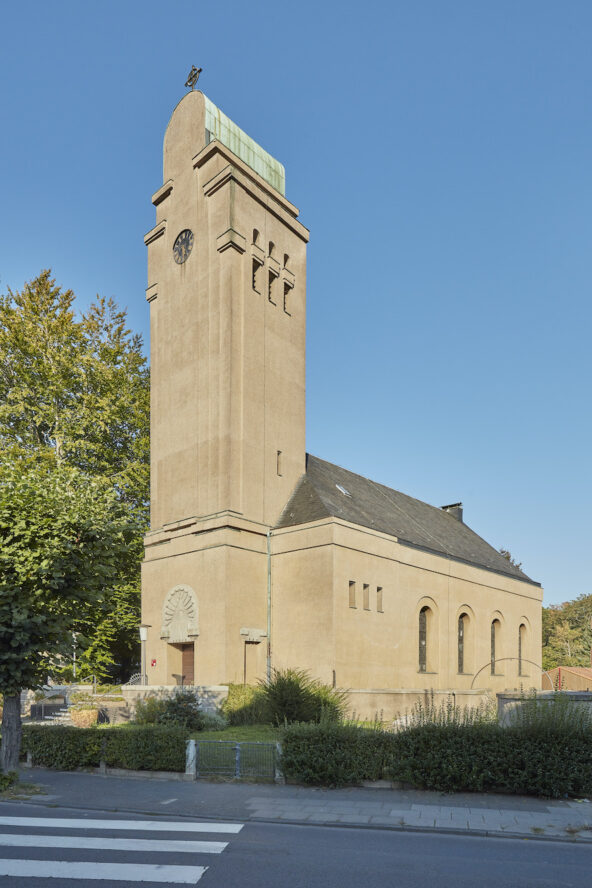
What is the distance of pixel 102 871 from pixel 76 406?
101 feet

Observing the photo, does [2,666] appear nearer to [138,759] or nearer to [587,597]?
[138,759]

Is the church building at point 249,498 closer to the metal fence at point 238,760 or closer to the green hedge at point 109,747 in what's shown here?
the green hedge at point 109,747

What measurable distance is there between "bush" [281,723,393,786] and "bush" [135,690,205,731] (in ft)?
24.8

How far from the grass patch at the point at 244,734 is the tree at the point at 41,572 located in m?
5.06

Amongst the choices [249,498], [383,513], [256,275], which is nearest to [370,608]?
[249,498]

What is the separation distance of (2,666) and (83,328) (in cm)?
2563

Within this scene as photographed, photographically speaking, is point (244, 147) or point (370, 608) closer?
point (370, 608)

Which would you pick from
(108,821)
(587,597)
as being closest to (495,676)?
(108,821)

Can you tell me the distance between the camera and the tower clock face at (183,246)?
107ft

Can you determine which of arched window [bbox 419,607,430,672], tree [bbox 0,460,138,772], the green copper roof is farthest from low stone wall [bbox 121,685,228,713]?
the green copper roof

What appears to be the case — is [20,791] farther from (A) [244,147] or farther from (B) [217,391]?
(A) [244,147]

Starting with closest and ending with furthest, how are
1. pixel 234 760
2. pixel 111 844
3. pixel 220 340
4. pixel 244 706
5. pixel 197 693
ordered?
pixel 111 844
pixel 234 760
pixel 244 706
pixel 197 693
pixel 220 340

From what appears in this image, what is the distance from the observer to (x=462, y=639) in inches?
1506

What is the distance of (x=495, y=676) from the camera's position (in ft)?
135
